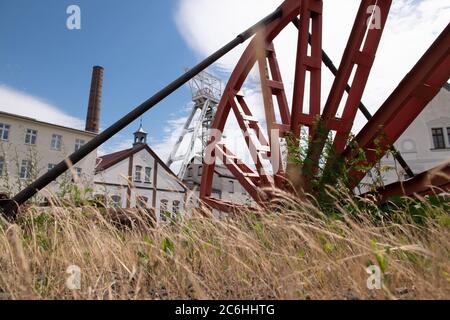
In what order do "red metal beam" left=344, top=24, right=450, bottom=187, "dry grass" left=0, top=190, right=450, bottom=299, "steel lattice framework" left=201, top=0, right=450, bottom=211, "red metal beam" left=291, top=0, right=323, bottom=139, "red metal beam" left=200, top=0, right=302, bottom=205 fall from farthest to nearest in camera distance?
"red metal beam" left=200, top=0, right=302, bottom=205
"red metal beam" left=291, top=0, right=323, bottom=139
"steel lattice framework" left=201, top=0, right=450, bottom=211
"red metal beam" left=344, top=24, right=450, bottom=187
"dry grass" left=0, top=190, right=450, bottom=299

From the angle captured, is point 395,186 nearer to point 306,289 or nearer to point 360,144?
point 360,144

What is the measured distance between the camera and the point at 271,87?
546 cm

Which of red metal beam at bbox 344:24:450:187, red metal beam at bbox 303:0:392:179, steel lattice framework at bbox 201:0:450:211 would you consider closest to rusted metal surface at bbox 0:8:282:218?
steel lattice framework at bbox 201:0:450:211

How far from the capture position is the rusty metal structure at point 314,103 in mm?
3057

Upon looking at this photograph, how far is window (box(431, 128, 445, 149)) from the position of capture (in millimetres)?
15226

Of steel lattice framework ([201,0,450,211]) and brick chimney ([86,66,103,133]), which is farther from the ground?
brick chimney ([86,66,103,133])

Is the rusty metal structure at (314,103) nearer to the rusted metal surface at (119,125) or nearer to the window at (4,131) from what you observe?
the rusted metal surface at (119,125)

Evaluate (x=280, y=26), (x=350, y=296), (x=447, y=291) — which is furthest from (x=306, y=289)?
(x=280, y=26)

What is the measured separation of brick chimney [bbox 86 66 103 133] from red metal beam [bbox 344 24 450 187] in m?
23.7

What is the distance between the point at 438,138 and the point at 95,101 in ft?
73.9

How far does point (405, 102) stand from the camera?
309cm

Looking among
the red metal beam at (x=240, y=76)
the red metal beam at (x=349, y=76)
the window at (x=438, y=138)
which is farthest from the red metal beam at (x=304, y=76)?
the window at (x=438, y=138)

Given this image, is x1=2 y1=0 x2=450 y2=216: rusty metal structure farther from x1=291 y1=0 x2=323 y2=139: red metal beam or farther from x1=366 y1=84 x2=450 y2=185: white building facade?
x1=366 y1=84 x2=450 y2=185: white building facade
